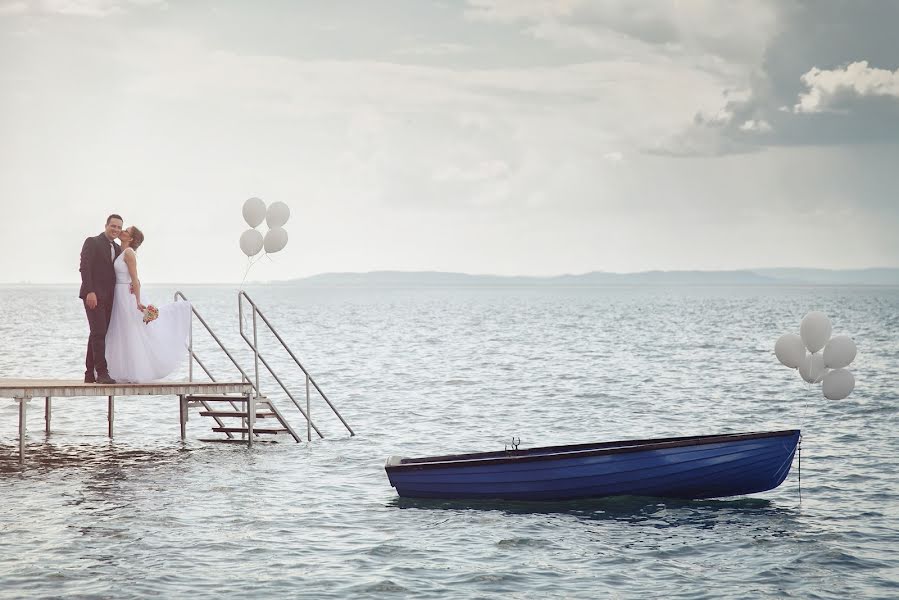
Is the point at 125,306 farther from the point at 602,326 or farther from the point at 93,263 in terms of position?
the point at 602,326

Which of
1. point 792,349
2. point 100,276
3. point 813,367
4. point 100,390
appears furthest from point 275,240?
point 813,367

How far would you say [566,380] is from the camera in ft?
132

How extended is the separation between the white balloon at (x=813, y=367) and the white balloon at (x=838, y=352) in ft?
0.54

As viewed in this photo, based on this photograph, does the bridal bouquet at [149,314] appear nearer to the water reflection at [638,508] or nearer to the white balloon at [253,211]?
the white balloon at [253,211]

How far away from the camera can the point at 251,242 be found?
21.1m

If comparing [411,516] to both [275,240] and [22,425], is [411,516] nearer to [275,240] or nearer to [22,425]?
[22,425]

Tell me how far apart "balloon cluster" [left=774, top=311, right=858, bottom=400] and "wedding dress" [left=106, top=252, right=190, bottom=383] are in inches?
388

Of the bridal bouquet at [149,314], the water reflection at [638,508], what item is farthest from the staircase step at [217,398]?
the water reflection at [638,508]

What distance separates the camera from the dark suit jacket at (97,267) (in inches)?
703

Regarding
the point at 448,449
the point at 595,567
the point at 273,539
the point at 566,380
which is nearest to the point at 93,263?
the point at 273,539

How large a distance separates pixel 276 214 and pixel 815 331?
10.4 m

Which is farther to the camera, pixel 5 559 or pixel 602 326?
pixel 602 326

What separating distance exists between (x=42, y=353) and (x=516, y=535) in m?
43.3

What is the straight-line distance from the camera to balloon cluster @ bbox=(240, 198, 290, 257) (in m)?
21.0
